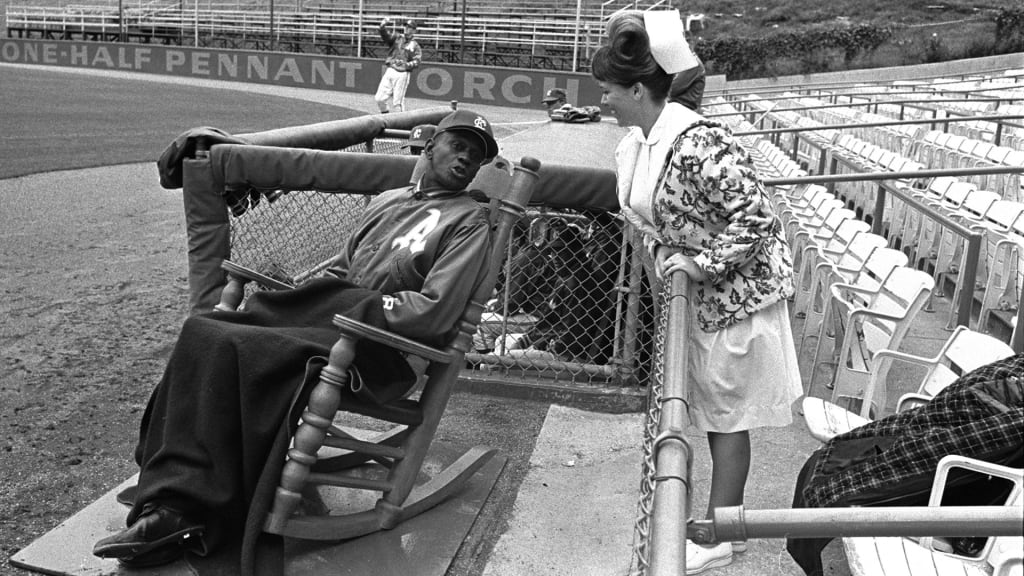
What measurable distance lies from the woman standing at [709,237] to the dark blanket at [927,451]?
0.29m

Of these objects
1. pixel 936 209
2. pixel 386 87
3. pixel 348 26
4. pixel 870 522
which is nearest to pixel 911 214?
pixel 936 209

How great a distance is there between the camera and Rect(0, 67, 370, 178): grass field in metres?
12.8

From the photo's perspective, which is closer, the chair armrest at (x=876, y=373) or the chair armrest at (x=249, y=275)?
the chair armrest at (x=249, y=275)

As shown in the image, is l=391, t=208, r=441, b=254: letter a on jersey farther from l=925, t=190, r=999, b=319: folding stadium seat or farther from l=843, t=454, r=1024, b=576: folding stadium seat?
l=925, t=190, r=999, b=319: folding stadium seat

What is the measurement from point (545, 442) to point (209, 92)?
24.7 metres

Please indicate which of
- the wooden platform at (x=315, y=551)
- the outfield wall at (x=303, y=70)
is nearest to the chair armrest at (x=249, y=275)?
the wooden platform at (x=315, y=551)

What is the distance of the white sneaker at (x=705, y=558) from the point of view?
305 cm

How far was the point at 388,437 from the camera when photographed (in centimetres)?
367

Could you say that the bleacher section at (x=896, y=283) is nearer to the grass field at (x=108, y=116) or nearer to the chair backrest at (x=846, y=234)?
the chair backrest at (x=846, y=234)

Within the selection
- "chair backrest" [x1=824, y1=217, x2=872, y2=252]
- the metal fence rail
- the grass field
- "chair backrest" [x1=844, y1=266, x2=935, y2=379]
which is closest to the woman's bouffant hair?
"chair backrest" [x1=844, y1=266, x2=935, y2=379]

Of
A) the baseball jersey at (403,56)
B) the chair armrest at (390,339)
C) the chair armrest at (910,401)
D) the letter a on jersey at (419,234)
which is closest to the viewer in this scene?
the chair armrest at (390,339)

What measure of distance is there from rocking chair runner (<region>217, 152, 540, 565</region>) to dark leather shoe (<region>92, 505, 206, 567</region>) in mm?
219

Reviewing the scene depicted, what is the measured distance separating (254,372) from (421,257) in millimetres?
670

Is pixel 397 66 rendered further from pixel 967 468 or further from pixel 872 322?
pixel 967 468
